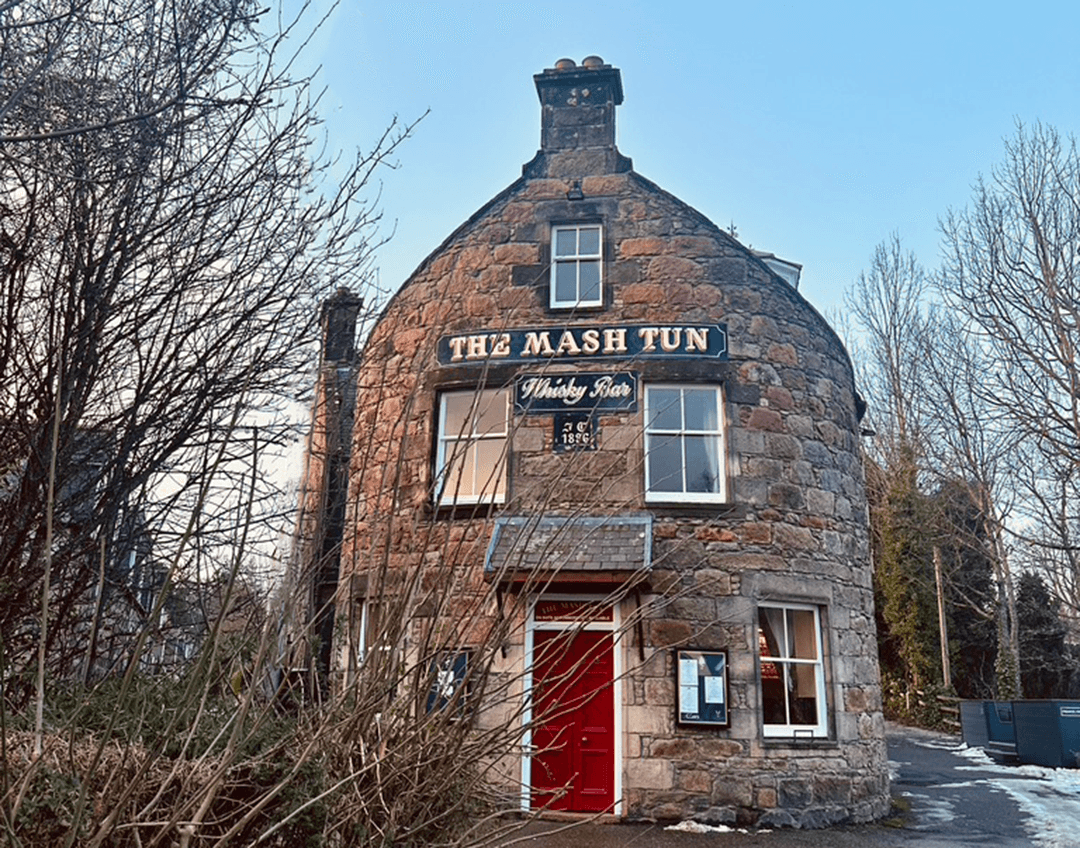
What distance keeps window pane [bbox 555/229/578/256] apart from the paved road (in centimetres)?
653

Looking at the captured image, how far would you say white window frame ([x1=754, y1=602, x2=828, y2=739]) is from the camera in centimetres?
921

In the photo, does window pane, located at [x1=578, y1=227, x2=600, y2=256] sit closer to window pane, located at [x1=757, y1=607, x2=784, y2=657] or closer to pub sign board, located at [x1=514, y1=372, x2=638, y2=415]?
pub sign board, located at [x1=514, y1=372, x2=638, y2=415]

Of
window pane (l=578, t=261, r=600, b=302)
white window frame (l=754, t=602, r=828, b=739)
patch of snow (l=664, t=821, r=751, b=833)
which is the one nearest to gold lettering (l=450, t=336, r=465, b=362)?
window pane (l=578, t=261, r=600, b=302)

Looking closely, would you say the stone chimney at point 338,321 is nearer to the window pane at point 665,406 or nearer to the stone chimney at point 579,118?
the window pane at point 665,406

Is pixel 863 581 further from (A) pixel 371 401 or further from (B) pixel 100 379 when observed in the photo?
(B) pixel 100 379

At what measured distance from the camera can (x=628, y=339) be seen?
33.2ft

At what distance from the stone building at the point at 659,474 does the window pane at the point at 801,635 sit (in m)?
0.02

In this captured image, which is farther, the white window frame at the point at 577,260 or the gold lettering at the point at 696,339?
the white window frame at the point at 577,260

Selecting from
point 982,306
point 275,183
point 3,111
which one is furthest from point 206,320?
point 982,306

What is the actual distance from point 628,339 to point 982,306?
30.8ft

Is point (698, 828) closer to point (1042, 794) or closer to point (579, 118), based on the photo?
point (1042, 794)

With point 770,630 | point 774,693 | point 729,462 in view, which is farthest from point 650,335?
point 774,693

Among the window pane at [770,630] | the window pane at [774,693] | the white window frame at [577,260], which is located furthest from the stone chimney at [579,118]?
the window pane at [774,693]

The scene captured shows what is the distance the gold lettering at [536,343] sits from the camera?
401 inches
